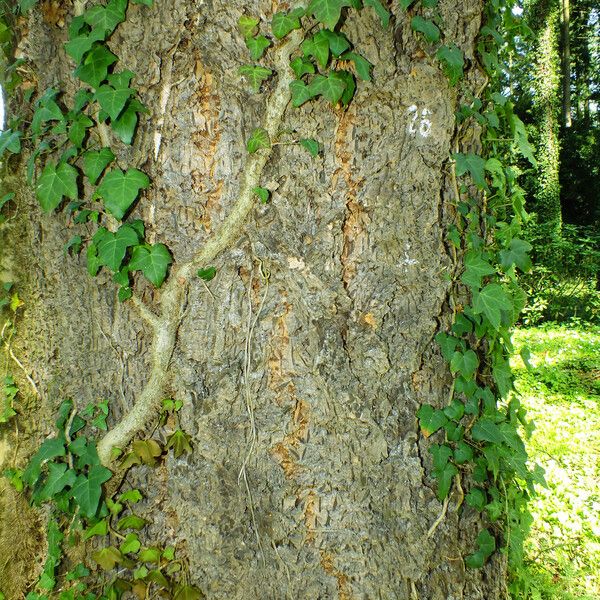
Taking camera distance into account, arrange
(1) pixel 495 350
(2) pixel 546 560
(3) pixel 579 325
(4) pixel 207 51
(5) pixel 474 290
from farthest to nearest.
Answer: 1. (3) pixel 579 325
2. (2) pixel 546 560
3. (1) pixel 495 350
4. (5) pixel 474 290
5. (4) pixel 207 51

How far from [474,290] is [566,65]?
14.3 meters

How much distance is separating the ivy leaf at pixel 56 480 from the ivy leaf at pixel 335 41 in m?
1.53

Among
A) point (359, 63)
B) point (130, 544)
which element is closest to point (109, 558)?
point (130, 544)

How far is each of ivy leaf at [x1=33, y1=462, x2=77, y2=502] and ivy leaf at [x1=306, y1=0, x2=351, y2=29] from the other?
1567mm

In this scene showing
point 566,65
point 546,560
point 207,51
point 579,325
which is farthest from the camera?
point 566,65

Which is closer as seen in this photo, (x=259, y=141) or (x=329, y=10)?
(x=329, y=10)

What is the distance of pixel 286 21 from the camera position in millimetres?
1372

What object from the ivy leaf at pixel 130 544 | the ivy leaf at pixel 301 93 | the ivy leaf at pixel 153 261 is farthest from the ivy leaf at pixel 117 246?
the ivy leaf at pixel 130 544

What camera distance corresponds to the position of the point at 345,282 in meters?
1.49

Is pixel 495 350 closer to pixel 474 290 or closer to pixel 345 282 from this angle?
pixel 474 290

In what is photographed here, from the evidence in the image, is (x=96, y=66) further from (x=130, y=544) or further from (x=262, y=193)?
(x=130, y=544)

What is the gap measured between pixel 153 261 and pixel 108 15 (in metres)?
0.73

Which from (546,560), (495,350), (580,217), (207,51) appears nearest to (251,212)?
(207,51)

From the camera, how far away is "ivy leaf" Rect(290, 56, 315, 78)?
4.57 feet
